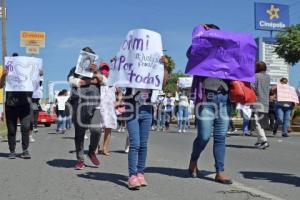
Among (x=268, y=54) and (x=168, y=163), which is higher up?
(x=268, y=54)

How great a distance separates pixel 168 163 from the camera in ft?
31.4

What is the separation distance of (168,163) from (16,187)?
10.4ft

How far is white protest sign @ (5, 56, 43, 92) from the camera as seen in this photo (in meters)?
10.2

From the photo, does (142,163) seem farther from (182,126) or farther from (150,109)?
(182,126)

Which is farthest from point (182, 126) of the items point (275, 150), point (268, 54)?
point (268, 54)

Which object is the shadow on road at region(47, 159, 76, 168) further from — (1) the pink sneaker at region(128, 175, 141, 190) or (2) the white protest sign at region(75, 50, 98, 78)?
(1) the pink sneaker at region(128, 175, 141, 190)

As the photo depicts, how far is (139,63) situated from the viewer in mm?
7164

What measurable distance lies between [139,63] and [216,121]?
1259 millimetres

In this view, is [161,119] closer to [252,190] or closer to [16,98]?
[16,98]

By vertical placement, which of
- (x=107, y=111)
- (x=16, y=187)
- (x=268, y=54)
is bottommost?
(x=16, y=187)

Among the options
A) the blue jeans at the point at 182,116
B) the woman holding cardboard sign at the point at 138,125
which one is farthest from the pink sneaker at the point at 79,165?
the blue jeans at the point at 182,116

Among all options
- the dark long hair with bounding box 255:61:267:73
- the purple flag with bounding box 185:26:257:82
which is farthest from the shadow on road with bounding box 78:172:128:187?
the dark long hair with bounding box 255:61:267:73

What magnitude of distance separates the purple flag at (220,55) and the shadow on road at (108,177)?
1.68 meters

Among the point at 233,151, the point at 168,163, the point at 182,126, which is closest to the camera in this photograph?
the point at 168,163
